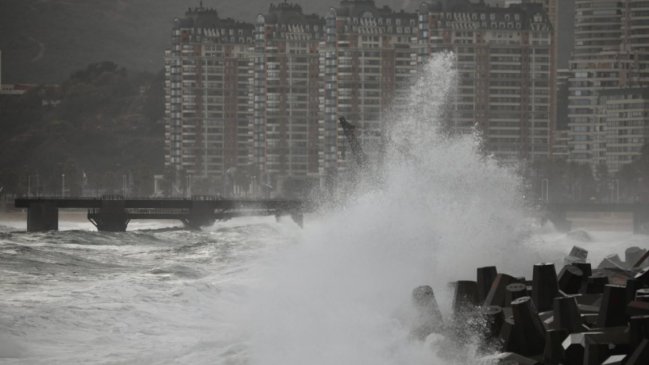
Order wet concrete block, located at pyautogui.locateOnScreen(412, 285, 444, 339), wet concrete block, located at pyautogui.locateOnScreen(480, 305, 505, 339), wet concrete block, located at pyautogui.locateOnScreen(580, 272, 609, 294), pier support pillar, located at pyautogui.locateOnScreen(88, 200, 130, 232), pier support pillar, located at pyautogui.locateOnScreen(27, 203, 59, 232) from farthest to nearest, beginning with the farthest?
pier support pillar, located at pyautogui.locateOnScreen(88, 200, 130, 232)
pier support pillar, located at pyautogui.locateOnScreen(27, 203, 59, 232)
wet concrete block, located at pyautogui.locateOnScreen(580, 272, 609, 294)
wet concrete block, located at pyautogui.locateOnScreen(412, 285, 444, 339)
wet concrete block, located at pyautogui.locateOnScreen(480, 305, 505, 339)

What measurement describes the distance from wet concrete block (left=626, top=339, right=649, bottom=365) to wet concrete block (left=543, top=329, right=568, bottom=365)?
5.96 ft

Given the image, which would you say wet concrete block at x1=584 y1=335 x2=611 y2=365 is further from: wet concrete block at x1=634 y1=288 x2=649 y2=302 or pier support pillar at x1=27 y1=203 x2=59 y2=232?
pier support pillar at x1=27 y1=203 x2=59 y2=232

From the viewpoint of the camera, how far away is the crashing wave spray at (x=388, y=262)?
37438mm

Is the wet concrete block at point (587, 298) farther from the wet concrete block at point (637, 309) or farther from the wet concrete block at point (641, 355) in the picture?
the wet concrete block at point (641, 355)

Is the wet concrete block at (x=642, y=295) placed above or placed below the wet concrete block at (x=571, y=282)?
above

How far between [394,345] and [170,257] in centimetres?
5638

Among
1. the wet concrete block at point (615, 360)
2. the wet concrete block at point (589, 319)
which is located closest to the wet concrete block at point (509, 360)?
the wet concrete block at point (615, 360)

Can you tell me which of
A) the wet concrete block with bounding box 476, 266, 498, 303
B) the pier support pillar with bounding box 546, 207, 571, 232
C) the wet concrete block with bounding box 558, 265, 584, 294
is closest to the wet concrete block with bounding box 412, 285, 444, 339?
the wet concrete block with bounding box 476, 266, 498, 303

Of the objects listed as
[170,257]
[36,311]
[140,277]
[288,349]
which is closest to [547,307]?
[288,349]

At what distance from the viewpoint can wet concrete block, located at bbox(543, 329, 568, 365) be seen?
31609mm

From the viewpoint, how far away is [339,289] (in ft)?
158

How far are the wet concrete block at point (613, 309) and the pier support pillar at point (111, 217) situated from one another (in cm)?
10637

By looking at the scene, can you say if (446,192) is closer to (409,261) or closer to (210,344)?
(409,261)

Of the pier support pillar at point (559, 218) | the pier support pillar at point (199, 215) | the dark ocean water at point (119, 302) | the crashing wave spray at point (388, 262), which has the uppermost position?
the crashing wave spray at point (388, 262)
